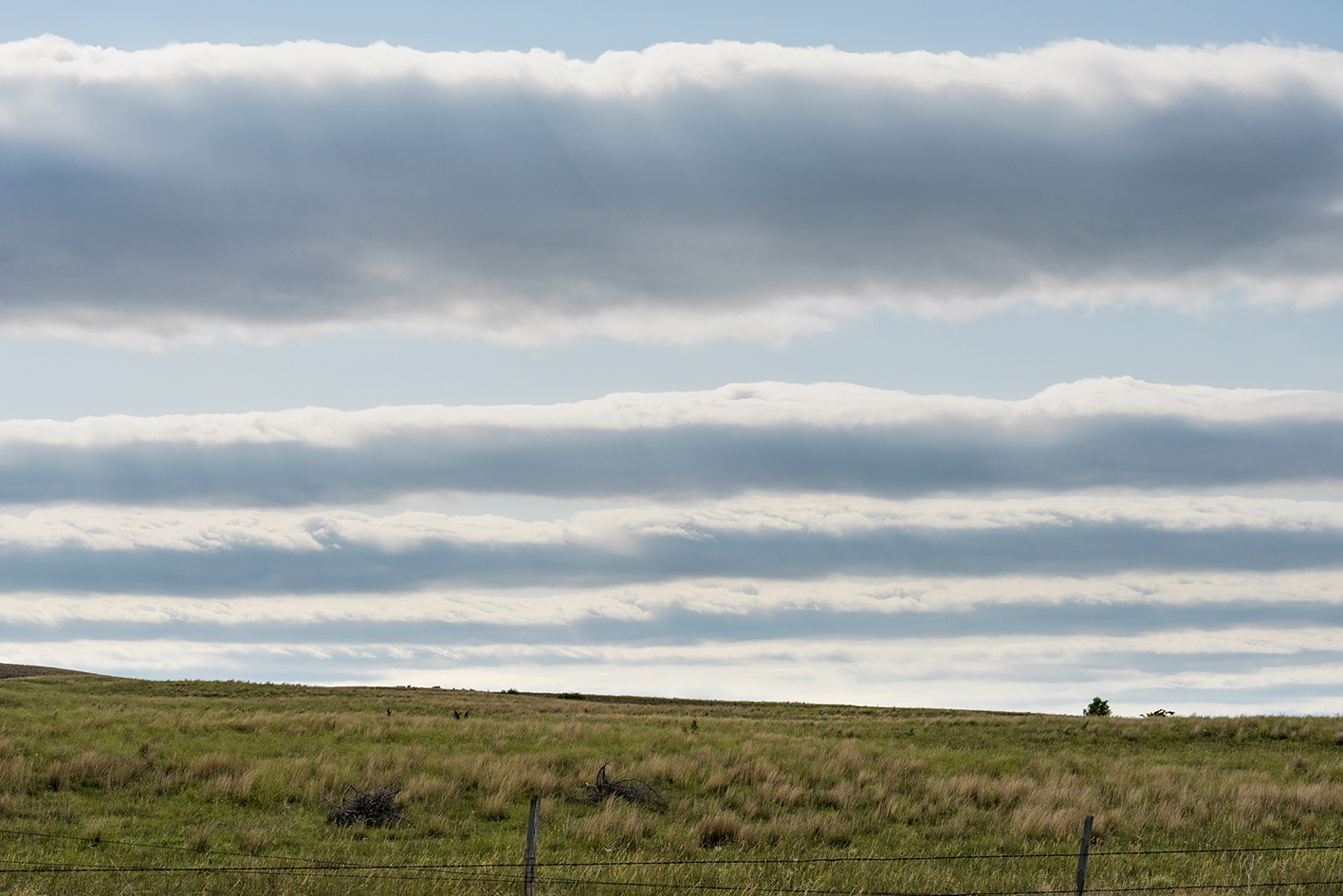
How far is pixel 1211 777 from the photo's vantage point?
93.3 ft

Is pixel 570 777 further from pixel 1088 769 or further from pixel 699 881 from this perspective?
pixel 1088 769

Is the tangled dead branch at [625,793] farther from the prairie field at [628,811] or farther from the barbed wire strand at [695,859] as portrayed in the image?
the barbed wire strand at [695,859]

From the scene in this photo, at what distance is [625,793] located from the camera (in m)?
23.2

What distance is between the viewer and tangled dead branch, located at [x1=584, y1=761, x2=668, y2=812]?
22844 mm

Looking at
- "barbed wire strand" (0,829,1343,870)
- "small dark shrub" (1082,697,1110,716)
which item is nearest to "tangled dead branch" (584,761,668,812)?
"barbed wire strand" (0,829,1343,870)

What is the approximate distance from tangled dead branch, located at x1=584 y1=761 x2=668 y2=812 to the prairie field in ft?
0.87

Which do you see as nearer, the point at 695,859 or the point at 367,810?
the point at 695,859

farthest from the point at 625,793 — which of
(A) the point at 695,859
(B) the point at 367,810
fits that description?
(A) the point at 695,859

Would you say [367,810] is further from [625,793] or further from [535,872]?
[535,872]

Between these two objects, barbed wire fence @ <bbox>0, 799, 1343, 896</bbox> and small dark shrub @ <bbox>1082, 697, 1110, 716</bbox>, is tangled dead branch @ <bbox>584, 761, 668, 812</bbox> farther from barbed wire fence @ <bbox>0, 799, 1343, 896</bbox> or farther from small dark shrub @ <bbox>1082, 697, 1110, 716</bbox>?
small dark shrub @ <bbox>1082, 697, 1110, 716</bbox>

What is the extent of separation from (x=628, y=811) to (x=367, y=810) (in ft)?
16.9

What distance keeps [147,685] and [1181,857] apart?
2740 inches

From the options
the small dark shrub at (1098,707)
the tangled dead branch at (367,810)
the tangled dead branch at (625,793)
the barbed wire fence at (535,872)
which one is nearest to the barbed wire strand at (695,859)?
the barbed wire fence at (535,872)

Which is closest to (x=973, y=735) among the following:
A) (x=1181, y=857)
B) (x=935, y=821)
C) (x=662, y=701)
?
(x=935, y=821)
